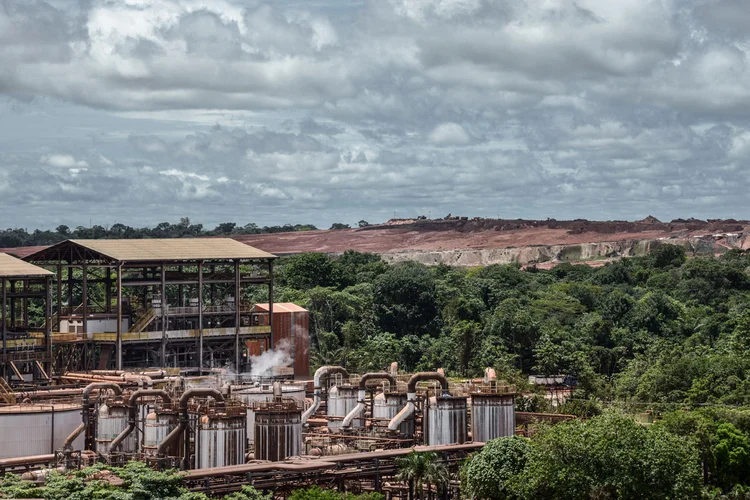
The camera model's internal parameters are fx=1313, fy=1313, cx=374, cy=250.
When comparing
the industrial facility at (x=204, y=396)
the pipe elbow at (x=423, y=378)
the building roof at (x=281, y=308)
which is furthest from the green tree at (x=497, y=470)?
the building roof at (x=281, y=308)

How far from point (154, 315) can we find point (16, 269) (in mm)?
11085

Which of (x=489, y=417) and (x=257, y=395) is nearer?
(x=489, y=417)

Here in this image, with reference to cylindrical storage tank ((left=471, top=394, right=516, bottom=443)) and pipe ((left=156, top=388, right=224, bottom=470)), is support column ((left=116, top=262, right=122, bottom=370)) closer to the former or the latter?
pipe ((left=156, top=388, right=224, bottom=470))

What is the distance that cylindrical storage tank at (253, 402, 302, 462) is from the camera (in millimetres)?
56750

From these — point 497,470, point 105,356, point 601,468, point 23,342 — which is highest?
point 23,342

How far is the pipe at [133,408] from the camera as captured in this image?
2280 inches

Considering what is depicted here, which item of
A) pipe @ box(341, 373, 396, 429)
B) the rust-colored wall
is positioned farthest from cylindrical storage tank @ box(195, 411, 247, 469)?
the rust-colored wall

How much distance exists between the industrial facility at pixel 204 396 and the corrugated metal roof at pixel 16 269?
142 mm

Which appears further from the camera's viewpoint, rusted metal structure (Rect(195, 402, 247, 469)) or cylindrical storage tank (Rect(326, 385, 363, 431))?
cylindrical storage tank (Rect(326, 385, 363, 431))

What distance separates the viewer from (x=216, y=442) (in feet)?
183

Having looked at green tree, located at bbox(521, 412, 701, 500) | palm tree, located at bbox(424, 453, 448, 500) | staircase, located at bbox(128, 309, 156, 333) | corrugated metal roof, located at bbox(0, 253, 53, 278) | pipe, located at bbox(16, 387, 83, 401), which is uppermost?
corrugated metal roof, located at bbox(0, 253, 53, 278)

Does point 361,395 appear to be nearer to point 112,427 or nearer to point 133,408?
point 133,408

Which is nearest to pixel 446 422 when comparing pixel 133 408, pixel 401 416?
pixel 401 416

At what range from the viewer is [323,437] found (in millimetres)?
61906
